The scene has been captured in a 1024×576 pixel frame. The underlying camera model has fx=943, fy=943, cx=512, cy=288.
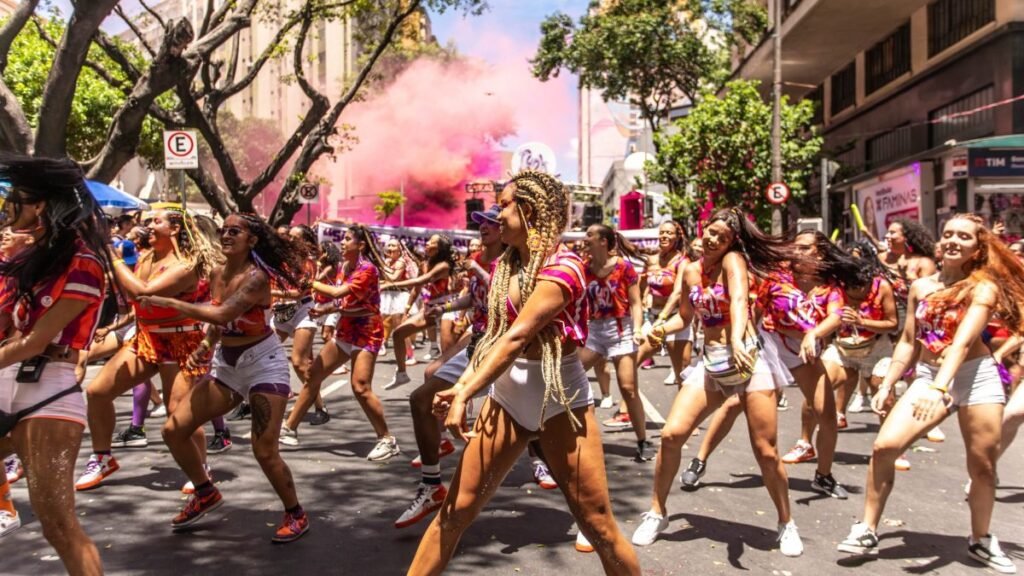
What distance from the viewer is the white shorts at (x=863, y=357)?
764 centimetres

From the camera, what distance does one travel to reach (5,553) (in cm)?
484

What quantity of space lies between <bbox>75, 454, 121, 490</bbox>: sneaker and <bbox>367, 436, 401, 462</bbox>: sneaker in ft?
5.93

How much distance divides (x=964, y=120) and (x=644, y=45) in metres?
12.7

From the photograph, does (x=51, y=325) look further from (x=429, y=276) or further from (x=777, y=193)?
(x=777, y=193)

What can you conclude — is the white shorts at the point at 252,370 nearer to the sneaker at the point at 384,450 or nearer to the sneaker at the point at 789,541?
the sneaker at the point at 384,450

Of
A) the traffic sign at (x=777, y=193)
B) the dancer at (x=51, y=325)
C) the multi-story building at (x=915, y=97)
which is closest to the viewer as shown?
the dancer at (x=51, y=325)

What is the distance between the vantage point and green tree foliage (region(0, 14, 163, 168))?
26078 mm

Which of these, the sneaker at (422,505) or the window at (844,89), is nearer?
the sneaker at (422,505)

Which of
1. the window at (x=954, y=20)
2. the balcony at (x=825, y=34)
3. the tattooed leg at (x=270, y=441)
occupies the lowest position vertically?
the tattooed leg at (x=270, y=441)

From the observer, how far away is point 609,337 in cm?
790

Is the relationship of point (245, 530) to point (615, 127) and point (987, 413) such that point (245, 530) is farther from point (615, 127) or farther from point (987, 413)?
point (615, 127)

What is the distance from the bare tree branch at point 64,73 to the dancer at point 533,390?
8633 mm

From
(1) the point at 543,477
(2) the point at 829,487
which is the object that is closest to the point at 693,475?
(2) the point at 829,487

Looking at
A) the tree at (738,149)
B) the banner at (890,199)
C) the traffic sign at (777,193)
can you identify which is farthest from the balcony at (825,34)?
the traffic sign at (777,193)
